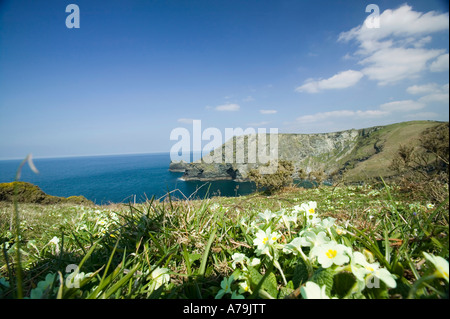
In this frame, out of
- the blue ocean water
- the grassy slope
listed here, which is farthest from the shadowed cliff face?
the blue ocean water

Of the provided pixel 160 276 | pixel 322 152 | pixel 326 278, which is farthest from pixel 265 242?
pixel 322 152

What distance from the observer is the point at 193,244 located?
1562 millimetres

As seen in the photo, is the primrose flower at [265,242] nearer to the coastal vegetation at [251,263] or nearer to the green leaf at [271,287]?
the coastal vegetation at [251,263]

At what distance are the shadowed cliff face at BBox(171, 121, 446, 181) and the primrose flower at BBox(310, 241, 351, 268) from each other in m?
88.3

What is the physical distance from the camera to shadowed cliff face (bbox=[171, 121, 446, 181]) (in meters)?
98.2

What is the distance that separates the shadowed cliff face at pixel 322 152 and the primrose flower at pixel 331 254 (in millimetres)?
88260

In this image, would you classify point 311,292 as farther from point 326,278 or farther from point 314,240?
point 314,240

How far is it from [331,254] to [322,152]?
14829 centimetres

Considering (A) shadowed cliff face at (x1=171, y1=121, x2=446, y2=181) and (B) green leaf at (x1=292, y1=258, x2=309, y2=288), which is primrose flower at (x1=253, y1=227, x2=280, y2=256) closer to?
(B) green leaf at (x1=292, y1=258, x2=309, y2=288)

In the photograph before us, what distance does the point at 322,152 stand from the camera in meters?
135

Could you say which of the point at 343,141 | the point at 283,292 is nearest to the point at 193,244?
the point at 283,292

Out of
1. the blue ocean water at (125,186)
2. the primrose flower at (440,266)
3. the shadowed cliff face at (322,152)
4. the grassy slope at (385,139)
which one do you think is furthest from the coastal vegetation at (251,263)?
the grassy slope at (385,139)

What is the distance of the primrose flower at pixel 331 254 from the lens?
83 centimetres
